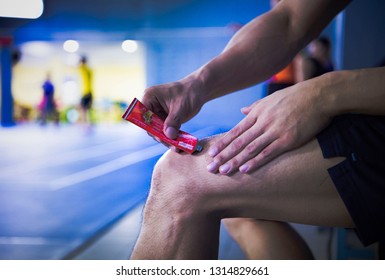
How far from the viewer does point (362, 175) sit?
1.90 feet

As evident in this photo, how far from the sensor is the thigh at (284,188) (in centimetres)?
60

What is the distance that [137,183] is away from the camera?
10.2 ft

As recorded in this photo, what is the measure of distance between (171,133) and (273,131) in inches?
7.3

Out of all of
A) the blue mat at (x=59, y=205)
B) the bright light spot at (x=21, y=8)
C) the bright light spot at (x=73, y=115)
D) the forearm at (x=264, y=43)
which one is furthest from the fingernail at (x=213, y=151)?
the bright light spot at (x=73, y=115)

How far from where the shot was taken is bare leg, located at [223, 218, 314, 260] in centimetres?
85

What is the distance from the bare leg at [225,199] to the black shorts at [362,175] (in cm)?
2

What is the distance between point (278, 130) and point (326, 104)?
0.27 ft

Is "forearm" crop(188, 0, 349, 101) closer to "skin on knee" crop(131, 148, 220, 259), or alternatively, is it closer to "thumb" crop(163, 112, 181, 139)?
"thumb" crop(163, 112, 181, 139)

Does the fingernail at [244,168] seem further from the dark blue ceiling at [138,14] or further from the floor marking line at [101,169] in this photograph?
the floor marking line at [101,169]

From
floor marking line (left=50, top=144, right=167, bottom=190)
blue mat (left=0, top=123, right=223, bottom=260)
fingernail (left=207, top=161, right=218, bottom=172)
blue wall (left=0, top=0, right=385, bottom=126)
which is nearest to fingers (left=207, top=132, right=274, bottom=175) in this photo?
fingernail (left=207, top=161, right=218, bottom=172)

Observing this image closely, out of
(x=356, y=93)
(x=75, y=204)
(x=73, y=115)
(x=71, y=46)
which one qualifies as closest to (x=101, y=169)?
(x=73, y=115)

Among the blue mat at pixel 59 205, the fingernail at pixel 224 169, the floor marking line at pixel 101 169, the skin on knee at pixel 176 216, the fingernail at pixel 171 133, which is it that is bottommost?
the floor marking line at pixel 101 169

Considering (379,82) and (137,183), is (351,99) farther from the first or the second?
(137,183)
